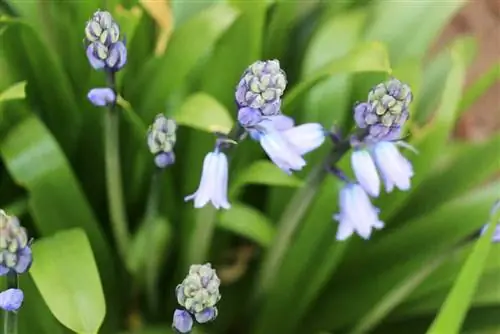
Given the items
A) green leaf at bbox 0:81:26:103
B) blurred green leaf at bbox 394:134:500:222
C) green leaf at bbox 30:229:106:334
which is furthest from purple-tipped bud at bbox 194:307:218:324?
blurred green leaf at bbox 394:134:500:222

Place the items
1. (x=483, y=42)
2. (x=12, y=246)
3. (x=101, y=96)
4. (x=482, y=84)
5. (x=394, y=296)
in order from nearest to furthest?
(x=12, y=246)
(x=101, y=96)
(x=394, y=296)
(x=482, y=84)
(x=483, y=42)

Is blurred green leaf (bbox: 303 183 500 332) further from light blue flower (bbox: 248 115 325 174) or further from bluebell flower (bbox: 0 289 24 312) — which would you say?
bluebell flower (bbox: 0 289 24 312)

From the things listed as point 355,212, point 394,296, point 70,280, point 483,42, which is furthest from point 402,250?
point 483,42

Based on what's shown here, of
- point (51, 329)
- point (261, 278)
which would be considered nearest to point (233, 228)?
point (261, 278)

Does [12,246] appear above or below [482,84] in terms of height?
below

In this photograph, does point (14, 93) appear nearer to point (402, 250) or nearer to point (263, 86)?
point (263, 86)

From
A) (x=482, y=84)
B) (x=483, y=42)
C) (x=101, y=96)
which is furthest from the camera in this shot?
(x=483, y=42)

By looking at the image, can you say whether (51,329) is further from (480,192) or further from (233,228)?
(480,192)
